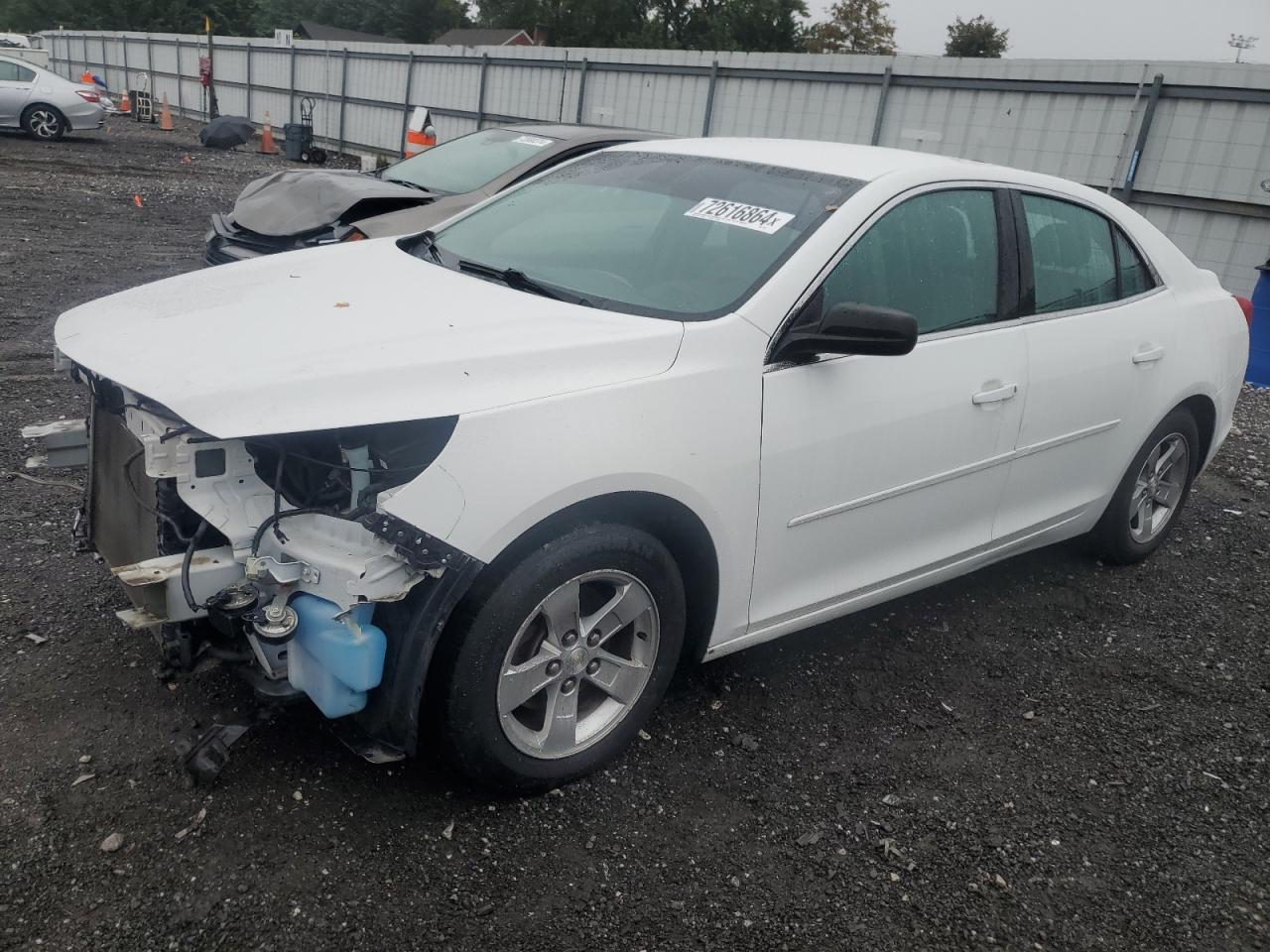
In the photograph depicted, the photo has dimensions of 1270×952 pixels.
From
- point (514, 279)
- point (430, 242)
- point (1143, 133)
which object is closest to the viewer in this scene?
point (514, 279)

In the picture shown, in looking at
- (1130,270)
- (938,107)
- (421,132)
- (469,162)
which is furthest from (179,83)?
(1130,270)

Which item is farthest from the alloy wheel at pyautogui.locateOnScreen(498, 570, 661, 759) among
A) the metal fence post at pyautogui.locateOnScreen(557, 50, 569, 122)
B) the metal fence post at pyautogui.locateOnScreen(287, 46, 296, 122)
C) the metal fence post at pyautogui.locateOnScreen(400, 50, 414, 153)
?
the metal fence post at pyautogui.locateOnScreen(287, 46, 296, 122)

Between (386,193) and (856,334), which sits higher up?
(856,334)

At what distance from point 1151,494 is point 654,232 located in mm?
2791

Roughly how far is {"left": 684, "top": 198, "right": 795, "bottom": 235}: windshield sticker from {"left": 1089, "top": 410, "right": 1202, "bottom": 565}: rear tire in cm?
217

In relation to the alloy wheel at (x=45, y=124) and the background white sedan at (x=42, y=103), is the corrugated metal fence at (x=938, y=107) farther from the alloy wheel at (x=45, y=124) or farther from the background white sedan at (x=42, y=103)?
the alloy wheel at (x=45, y=124)

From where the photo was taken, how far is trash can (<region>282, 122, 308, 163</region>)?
2217 centimetres

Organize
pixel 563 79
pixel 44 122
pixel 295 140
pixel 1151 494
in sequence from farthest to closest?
pixel 295 140 < pixel 44 122 < pixel 563 79 < pixel 1151 494

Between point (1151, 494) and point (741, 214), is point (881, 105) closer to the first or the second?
point (1151, 494)

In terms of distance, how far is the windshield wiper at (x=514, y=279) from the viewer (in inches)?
123

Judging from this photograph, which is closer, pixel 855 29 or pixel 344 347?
pixel 344 347

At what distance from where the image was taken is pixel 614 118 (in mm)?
17453

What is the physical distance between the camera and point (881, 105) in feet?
43.0

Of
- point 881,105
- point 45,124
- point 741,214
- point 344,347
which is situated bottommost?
point 45,124
